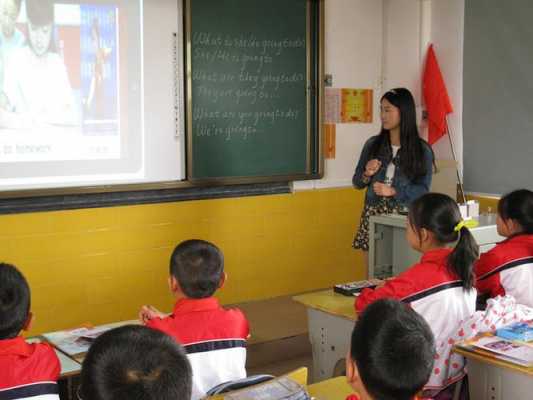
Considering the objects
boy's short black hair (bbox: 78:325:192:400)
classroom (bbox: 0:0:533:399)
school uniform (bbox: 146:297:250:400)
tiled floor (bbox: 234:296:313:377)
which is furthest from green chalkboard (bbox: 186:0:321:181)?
boy's short black hair (bbox: 78:325:192:400)

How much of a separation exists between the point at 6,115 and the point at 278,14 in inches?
82.0

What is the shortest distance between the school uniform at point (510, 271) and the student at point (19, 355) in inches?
75.3

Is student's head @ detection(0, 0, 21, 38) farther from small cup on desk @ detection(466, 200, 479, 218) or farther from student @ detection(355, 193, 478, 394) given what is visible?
small cup on desk @ detection(466, 200, 479, 218)

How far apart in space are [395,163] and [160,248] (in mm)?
1665

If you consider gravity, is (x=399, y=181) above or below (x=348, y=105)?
below

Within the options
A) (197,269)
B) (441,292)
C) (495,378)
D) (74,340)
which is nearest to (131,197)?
(74,340)

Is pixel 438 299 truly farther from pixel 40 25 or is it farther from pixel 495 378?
pixel 40 25

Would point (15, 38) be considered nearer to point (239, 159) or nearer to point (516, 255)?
point (239, 159)

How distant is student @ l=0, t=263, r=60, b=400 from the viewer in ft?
6.71

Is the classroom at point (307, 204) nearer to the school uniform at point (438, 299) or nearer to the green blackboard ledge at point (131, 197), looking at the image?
the green blackboard ledge at point (131, 197)

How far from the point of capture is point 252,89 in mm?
5234

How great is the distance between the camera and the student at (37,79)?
425 centimetres

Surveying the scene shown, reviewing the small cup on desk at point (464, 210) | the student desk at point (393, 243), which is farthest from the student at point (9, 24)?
the small cup on desk at point (464, 210)

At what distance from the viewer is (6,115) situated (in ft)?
13.9
